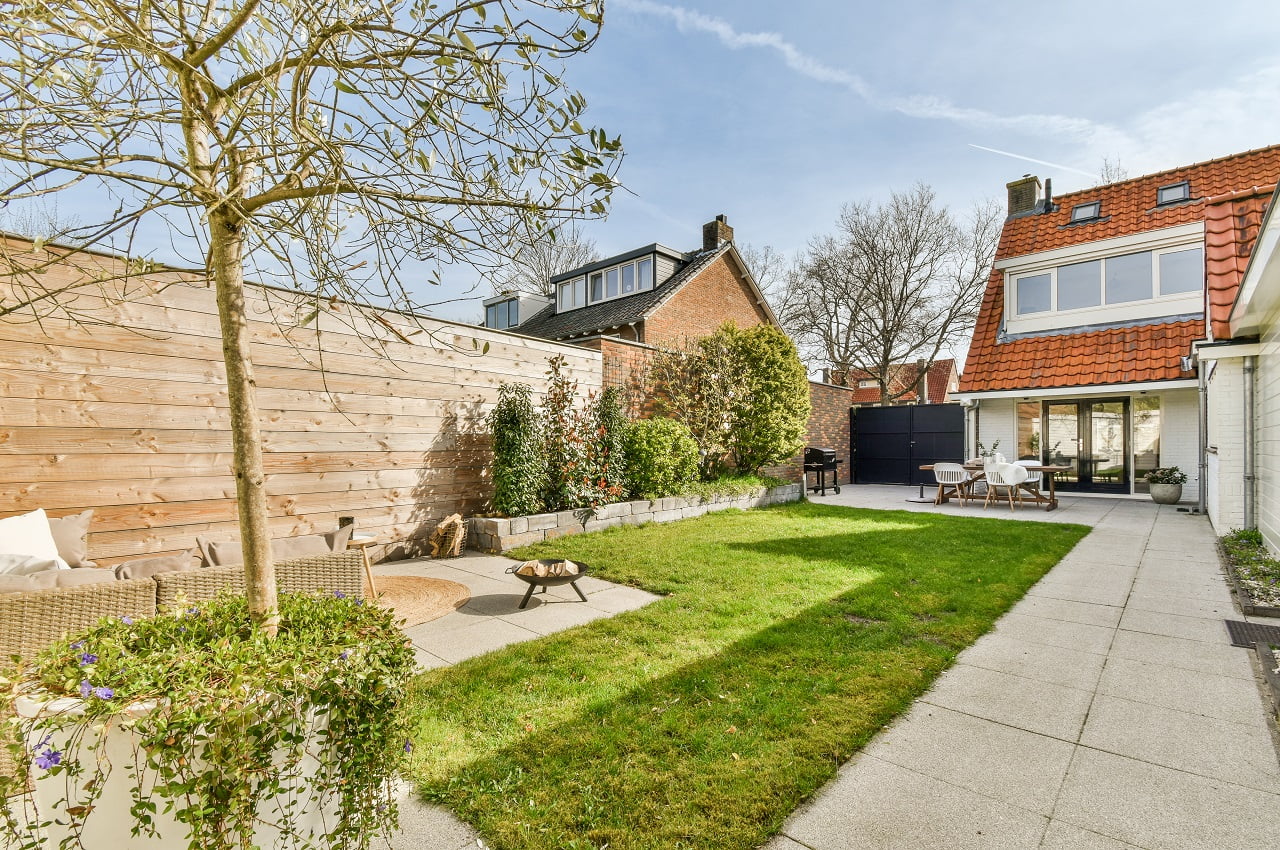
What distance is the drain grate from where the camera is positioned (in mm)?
3645

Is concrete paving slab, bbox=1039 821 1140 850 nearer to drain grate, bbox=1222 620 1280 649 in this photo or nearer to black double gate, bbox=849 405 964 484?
drain grate, bbox=1222 620 1280 649

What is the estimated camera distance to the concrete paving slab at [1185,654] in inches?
130

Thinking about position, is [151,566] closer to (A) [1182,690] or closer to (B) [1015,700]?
(B) [1015,700]

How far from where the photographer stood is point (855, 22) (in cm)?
569

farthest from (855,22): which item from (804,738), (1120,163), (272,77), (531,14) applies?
(1120,163)

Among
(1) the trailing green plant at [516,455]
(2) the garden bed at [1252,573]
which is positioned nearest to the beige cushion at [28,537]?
(1) the trailing green plant at [516,455]

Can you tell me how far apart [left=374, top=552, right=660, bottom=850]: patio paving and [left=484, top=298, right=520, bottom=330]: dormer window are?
50.7 ft

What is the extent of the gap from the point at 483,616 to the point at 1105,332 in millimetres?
13765

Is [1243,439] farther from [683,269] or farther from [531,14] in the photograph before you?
[683,269]

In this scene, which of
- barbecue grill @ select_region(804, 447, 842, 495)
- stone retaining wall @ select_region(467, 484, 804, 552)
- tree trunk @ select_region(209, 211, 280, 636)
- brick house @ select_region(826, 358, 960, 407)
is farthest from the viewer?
brick house @ select_region(826, 358, 960, 407)

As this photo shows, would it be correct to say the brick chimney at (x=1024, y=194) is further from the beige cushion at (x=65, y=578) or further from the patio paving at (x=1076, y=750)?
the beige cushion at (x=65, y=578)

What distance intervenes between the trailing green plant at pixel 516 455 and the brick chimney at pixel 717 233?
41.6 feet

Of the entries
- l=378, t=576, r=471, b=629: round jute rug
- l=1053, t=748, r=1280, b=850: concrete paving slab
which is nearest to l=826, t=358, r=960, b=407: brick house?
l=378, t=576, r=471, b=629: round jute rug

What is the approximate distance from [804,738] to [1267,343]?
24.5 ft
